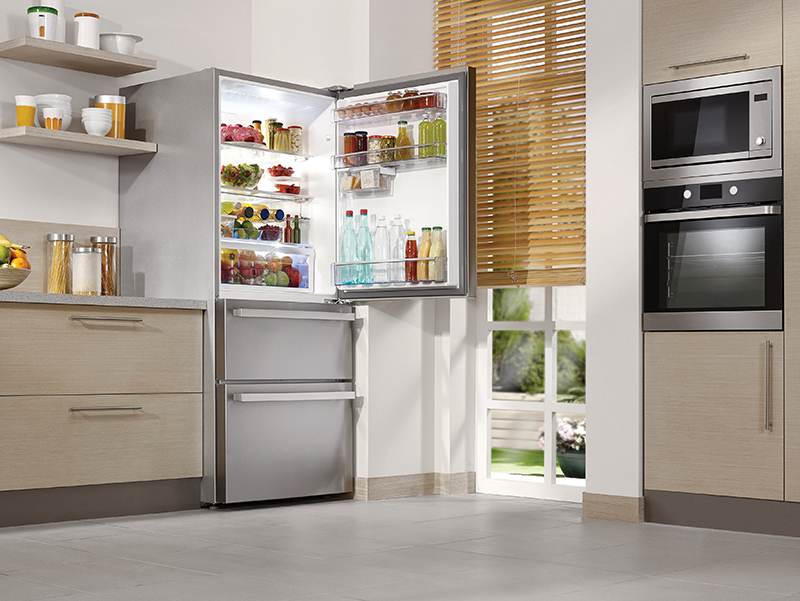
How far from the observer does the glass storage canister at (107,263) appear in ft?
14.3

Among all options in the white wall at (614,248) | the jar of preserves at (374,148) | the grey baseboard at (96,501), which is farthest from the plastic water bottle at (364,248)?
the grey baseboard at (96,501)

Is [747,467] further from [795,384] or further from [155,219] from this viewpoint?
[155,219]

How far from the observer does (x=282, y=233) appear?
4773 mm

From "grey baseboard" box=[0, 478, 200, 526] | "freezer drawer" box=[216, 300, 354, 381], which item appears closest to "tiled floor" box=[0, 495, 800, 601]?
"grey baseboard" box=[0, 478, 200, 526]

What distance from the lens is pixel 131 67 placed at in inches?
178

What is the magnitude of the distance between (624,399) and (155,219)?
205 centimetres

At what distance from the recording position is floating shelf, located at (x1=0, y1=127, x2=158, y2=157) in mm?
4160

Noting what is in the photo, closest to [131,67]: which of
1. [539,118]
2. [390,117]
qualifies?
[390,117]

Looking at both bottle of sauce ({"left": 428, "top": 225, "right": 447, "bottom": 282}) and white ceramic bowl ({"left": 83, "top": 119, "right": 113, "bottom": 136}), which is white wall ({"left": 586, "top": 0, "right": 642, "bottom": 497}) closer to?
bottle of sauce ({"left": 428, "top": 225, "right": 447, "bottom": 282})

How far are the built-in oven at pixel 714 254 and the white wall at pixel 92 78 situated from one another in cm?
195

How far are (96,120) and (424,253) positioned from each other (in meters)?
1.43

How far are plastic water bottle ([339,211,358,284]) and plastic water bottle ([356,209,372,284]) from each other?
23mm

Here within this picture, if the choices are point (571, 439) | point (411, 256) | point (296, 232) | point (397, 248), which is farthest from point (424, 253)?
point (571, 439)

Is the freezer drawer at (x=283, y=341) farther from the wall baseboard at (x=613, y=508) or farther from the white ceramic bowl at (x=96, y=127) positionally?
the wall baseboard at (x=613, y=508)
